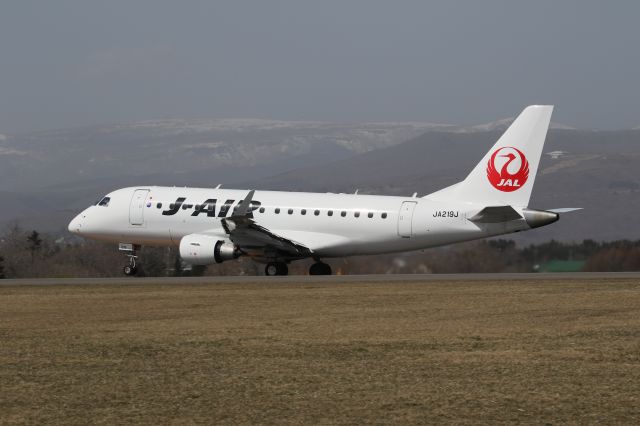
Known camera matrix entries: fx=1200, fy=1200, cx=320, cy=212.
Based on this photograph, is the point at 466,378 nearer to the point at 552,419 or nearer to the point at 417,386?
the point at 417,386

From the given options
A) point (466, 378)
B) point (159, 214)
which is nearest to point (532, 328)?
point (466, 378)

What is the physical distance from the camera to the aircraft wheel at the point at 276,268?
1906 inches

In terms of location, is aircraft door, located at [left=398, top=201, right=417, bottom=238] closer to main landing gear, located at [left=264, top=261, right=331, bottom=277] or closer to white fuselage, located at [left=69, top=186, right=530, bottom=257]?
white fuselage, located at [left=69, top=186, right=530, bottom=257]

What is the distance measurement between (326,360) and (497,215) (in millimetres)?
25688

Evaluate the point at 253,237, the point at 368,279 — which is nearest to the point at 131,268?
the point at 253,237

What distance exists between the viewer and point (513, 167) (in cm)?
4497

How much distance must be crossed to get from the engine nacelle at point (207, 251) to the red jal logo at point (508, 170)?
10326 millimetres

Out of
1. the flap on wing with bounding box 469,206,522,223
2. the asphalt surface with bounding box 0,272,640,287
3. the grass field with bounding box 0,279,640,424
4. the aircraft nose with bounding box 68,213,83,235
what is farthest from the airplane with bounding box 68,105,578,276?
the grass field with bounding box 0,279,640,424

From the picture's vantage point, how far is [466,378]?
17359 millimetres

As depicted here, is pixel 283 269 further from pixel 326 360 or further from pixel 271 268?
pixel 326 360

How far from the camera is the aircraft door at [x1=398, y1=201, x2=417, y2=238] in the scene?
46031 millimetres

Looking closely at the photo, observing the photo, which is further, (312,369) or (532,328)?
(532,328)

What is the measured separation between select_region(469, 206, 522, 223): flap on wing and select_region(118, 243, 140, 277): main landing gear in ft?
47.8

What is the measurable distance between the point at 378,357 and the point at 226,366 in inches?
102
